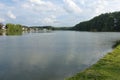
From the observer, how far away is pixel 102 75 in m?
19.3

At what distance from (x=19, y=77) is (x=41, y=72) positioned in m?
2.84

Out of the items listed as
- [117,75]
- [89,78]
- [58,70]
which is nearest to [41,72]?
[58,70]

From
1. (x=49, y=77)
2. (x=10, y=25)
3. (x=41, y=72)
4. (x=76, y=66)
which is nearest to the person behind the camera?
(x=49, y=77)

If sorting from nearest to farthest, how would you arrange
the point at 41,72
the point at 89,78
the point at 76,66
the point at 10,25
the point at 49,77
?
the point at 89,78, the point at 49,77, the point at 41,72, the point at 76,66, the point at 10,25

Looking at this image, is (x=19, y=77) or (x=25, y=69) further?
(x=25, y=69)

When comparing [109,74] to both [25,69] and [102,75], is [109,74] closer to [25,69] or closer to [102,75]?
[102,75]

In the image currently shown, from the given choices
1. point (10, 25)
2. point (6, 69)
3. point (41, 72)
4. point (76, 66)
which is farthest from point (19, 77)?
point (10, 25)

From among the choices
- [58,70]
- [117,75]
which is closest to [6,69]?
[58,70]

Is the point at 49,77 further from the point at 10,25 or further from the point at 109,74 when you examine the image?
the point at 10,25

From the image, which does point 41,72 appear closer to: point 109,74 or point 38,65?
point 38,65

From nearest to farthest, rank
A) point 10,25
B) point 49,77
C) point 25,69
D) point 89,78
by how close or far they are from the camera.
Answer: point 89,78 < point 49,77 < point 25,69 < point 10,25

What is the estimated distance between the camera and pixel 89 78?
1870 cm

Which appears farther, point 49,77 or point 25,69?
point 25,69

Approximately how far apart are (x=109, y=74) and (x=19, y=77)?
888 cm
